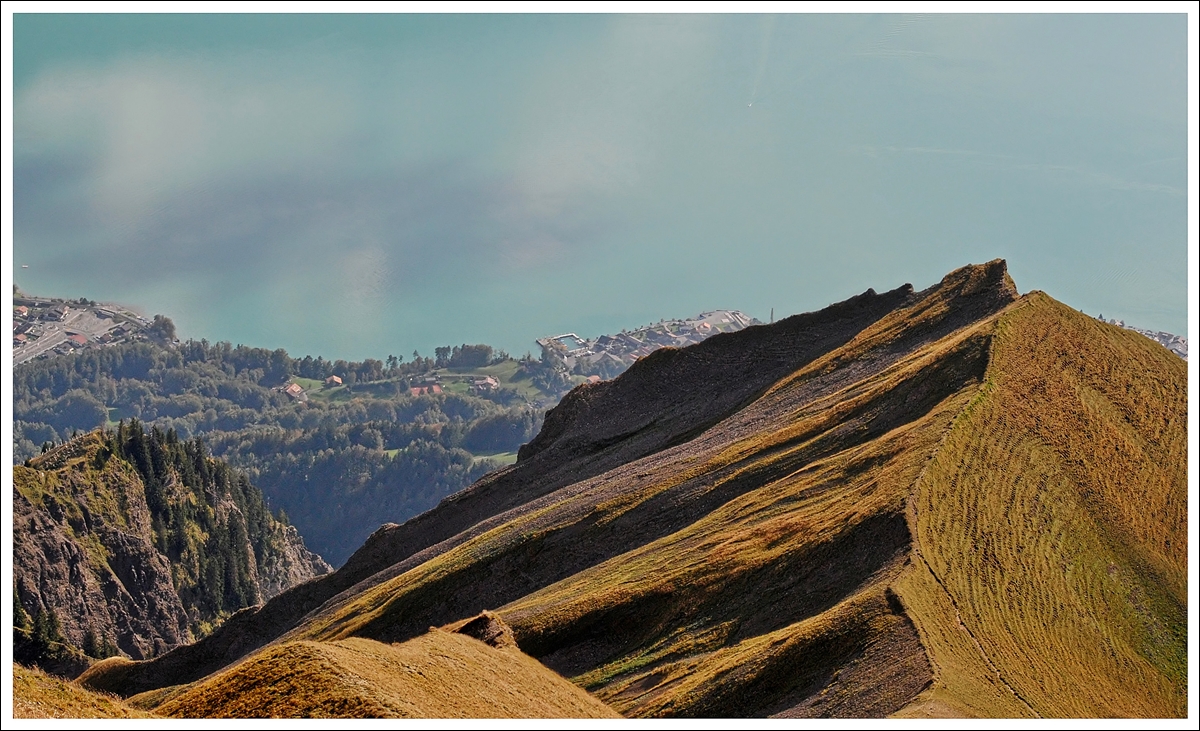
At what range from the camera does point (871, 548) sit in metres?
67.1

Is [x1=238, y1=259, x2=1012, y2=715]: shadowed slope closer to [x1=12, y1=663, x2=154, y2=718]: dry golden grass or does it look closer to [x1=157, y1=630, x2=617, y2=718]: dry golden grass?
[x1=157, y1=630, x2=617, y2=718]: dry golden grass

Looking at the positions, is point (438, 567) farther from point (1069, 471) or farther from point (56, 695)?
point (56, 695)

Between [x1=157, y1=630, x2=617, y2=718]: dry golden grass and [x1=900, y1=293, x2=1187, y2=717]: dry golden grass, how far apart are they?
59.3ft

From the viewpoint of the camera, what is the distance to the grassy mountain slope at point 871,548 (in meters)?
59.1

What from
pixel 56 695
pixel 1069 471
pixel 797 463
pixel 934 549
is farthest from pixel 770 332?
pixel 56 695

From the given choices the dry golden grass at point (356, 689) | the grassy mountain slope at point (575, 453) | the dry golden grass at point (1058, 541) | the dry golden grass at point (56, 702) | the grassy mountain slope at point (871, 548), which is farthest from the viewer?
the grassy mountain slope at point (575, 453)

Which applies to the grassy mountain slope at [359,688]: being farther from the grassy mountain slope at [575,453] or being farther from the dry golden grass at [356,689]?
the grassy mountain slope at [575,453]

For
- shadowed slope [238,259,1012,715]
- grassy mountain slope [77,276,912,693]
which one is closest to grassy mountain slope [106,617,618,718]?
shadowed slope [238,259,1012,715]

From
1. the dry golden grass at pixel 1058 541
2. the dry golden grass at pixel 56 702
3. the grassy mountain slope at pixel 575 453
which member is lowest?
the dry golden grass at pixel 1058 541

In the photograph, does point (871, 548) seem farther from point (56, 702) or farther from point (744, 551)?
point (56, 702)

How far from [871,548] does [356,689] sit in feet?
109

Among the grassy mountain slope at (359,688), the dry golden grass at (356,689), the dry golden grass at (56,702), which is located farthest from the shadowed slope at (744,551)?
the dry golden grass at (56,702)

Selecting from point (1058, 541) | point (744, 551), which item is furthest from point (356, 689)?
point (1058, 541)

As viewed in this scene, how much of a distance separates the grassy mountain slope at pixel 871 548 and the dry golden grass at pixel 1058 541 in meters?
0.18
